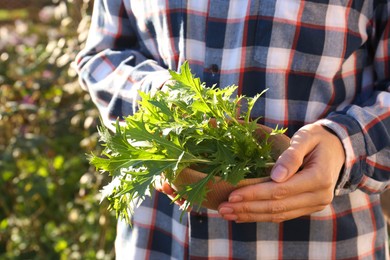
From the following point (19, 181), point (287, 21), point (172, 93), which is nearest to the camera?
point (172, 93)

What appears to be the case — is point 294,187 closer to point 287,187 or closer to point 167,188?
point 287,187

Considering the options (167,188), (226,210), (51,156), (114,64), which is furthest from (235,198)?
(51,156)

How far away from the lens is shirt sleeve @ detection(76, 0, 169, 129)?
1554 mm

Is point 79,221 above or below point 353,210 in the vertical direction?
below

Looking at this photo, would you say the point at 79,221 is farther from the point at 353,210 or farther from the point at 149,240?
the point at 353,210

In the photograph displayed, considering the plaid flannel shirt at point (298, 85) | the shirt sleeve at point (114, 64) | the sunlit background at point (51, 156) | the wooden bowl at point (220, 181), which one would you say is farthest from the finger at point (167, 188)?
the sunlit background at point (51, 156)

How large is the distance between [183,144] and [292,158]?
183mm

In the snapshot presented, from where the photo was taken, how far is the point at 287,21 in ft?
4.63

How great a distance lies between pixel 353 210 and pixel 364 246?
0.08m

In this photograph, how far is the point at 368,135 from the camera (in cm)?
137

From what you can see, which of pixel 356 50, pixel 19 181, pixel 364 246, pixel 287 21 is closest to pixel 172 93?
pixel 287 21

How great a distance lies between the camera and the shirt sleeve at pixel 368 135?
134 centimetres

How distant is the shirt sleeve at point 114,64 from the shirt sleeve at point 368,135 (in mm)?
401

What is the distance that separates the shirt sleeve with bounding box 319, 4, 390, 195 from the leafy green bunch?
182mm
